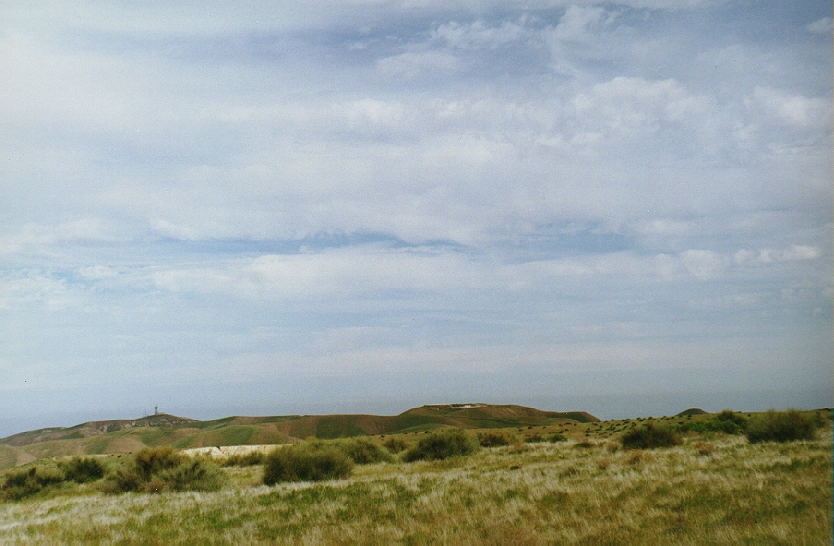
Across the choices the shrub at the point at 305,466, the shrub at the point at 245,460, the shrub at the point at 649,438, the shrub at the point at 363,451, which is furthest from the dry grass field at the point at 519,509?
the shrub at the point at 245,460

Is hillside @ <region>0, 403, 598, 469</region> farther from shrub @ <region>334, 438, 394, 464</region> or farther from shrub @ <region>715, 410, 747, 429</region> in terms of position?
shrub @ <region>334, 438, 394, 464</region>

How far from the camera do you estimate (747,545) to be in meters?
6.70

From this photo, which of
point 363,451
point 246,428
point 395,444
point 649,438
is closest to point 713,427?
point 649,438

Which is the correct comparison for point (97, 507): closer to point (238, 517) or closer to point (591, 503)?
point (238, 517)

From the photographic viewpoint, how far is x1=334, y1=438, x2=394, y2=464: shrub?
27.0 meters

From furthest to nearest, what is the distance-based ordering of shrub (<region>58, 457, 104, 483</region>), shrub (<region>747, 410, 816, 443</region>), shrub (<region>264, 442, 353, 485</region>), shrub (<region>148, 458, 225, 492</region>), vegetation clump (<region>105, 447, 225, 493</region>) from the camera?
shrub (<region>58, 457, 104, 483</region>) < shrub (<region>264, 442, 353, 485</region>) < vegetation clump (<region>105, 447, 225, 493</region>) < shrub (<region>747, 410, 816, 443</region>) < shrub (<region>148, 458, 225, 492</region>)

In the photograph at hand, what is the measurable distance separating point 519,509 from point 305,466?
12492 mm

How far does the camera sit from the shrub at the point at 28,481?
980 inches

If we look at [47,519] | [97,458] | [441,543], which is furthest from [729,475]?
[97,458]

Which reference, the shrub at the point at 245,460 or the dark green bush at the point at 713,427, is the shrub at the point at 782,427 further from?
the shrub at the point at 245,460

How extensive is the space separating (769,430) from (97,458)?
34.4 metres

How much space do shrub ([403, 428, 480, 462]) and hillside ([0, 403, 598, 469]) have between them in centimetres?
4966

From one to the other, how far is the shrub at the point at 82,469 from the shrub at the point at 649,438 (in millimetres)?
28367

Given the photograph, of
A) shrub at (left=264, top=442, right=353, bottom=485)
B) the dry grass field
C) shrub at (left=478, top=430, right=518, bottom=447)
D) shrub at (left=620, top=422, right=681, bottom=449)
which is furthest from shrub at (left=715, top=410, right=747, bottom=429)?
shrub at (left=264, top=442, right=353, bottom=485)
